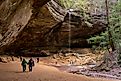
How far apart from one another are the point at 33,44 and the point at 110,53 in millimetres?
12944

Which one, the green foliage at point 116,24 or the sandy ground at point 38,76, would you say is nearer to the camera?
the sandy ground at point 38,76

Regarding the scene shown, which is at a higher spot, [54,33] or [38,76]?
[54,33]

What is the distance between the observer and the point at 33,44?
117ft

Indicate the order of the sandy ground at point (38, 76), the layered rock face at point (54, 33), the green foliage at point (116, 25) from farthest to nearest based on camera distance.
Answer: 1. the layered rock face at point (54, 33)
2. the green foliage at point (116, 25)
3. the sandy ground at point (38, 76)

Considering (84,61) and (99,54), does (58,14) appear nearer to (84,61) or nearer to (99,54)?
(84,61)

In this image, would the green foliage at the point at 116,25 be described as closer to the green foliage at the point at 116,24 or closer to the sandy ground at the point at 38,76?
the green foliage at the point at 116,24

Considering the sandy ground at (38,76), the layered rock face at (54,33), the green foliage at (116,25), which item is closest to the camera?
the sandy ground at (38,76)

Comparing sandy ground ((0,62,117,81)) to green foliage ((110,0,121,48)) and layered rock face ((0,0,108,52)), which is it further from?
layered rock face ((0,0,108,52))

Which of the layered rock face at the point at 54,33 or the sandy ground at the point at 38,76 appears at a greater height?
the layered rock face at the point at 54,33

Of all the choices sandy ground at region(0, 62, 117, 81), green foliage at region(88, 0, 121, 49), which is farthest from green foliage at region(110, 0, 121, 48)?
sandy ground at region(0, 62, 117, 81)

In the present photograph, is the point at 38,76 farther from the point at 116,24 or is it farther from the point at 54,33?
the point at 54,33

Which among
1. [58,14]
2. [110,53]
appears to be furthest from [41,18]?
[110,53]

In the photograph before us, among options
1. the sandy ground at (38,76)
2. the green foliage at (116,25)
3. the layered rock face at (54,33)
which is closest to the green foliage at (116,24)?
the green foliage at (116,25)

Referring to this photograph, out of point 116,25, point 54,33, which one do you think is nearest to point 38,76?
point 116,25
